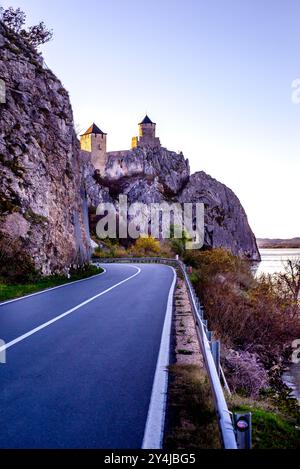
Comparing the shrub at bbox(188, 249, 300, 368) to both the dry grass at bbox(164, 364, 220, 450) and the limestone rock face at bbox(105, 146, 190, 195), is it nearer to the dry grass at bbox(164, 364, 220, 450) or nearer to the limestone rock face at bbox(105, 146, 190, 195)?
the dry grass at bbox(164, 364, 220, 450)

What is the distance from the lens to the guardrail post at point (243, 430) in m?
3.80

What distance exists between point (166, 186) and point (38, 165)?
301 ft

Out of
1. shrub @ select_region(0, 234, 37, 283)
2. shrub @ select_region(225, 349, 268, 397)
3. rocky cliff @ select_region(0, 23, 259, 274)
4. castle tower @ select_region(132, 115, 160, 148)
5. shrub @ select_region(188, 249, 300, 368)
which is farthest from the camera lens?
castle tower @ select_region(132, 115, 160, 148)

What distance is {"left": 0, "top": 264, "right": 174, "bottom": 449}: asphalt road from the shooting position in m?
4.77

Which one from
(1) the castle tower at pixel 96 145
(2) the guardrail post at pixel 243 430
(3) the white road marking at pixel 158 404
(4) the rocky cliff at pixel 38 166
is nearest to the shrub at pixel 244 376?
(3) the white road marking at pixel 158 404

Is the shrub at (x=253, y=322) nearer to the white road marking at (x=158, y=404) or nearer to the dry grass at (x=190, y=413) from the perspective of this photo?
the white road marking at (x=158, y=404)

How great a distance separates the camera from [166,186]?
385 ft

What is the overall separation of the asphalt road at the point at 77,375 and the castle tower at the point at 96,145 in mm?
112252

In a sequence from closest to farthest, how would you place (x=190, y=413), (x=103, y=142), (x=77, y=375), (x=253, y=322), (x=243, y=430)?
1. (x=243, y=430)
2. (x=190, y=413)
3. (x=77, y=375)
4. (x=253, y=322)
5. (x=103, y=142)

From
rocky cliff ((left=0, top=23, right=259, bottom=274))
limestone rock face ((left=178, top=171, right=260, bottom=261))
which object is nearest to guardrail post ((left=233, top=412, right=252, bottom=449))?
rocky cliff ((left=0, top=23, right=259, bottom=274))

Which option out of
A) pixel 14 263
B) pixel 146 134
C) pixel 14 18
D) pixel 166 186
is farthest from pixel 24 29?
pixel 146 134

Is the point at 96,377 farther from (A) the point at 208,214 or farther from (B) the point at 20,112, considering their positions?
(A) the point at 208,214

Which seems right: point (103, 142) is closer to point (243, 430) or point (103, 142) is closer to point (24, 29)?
point (24, 29)

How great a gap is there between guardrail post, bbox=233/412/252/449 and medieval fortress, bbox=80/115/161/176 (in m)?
119
